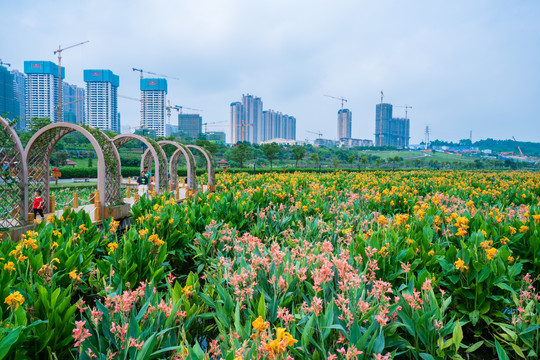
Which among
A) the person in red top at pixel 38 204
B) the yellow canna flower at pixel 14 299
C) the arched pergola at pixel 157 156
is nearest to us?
the yellow canna flower at pixel 14 299

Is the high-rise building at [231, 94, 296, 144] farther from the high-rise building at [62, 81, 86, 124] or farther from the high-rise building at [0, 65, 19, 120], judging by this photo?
the high-rise building at [0, 65, 19, 120]

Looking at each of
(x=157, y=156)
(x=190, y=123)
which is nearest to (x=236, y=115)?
(x=190, y=123)

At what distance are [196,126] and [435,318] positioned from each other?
136 m

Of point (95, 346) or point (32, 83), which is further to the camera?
point (32, 83)

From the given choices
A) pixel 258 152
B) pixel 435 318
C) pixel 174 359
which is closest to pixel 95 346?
pixel 174 359

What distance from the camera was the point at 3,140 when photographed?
5.08 meters

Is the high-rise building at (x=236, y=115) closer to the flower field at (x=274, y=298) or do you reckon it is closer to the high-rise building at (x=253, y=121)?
the high-rise building at (x=253, y=121)

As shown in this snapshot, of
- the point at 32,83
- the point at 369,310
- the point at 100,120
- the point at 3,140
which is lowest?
the point at 369,310

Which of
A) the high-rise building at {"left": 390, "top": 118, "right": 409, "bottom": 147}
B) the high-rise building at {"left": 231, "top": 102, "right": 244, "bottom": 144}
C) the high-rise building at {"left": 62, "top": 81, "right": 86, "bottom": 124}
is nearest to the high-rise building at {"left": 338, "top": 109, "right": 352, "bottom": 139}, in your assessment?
the high-rise building at {"left": 390, "top": 118, "right": 409, "bottom": 147}

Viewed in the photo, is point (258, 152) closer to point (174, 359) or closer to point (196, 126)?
point (174, 359)

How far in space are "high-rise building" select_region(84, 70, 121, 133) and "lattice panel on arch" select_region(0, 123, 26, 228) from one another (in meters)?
104

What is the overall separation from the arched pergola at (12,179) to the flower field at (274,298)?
1382 millimetres

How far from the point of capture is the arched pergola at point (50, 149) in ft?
22.6

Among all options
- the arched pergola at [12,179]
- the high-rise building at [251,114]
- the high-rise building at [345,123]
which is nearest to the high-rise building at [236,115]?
the high-rise building at [251,114]
